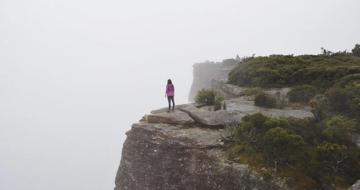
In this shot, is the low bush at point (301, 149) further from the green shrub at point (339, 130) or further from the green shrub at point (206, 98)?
the green shrub at point (206, 98)

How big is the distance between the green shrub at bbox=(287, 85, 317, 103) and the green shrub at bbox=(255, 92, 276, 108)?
4.96ft

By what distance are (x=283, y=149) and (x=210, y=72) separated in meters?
53.0

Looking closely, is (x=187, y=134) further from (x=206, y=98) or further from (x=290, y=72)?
(x=290, y=72)

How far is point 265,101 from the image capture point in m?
17.8

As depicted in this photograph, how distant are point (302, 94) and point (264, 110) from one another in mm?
2792

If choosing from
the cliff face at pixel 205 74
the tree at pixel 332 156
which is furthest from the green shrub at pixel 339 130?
the cliff face at pixel 205 74

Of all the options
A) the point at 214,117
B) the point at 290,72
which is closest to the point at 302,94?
the point at 290,72

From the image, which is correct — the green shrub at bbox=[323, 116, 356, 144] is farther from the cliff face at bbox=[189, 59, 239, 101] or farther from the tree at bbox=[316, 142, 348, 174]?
the cliff face at bbox=[189, 59, 239, 101]

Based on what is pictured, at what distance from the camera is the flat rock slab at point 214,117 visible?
1572cm

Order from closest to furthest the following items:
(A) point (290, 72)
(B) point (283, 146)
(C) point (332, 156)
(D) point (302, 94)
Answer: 1. (C) point (332, 156)
2. (B) point (283, 146)
3. (D) point (302, 94)
4. (A) point (290, 72)

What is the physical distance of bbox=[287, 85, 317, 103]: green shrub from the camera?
18141 millimetres

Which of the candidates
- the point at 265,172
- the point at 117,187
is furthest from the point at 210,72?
the point at 265,172

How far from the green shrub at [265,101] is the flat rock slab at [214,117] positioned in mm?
2177

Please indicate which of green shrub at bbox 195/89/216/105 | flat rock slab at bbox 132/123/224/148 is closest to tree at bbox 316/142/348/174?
flat rock slab at bbox 132/123/224/148
